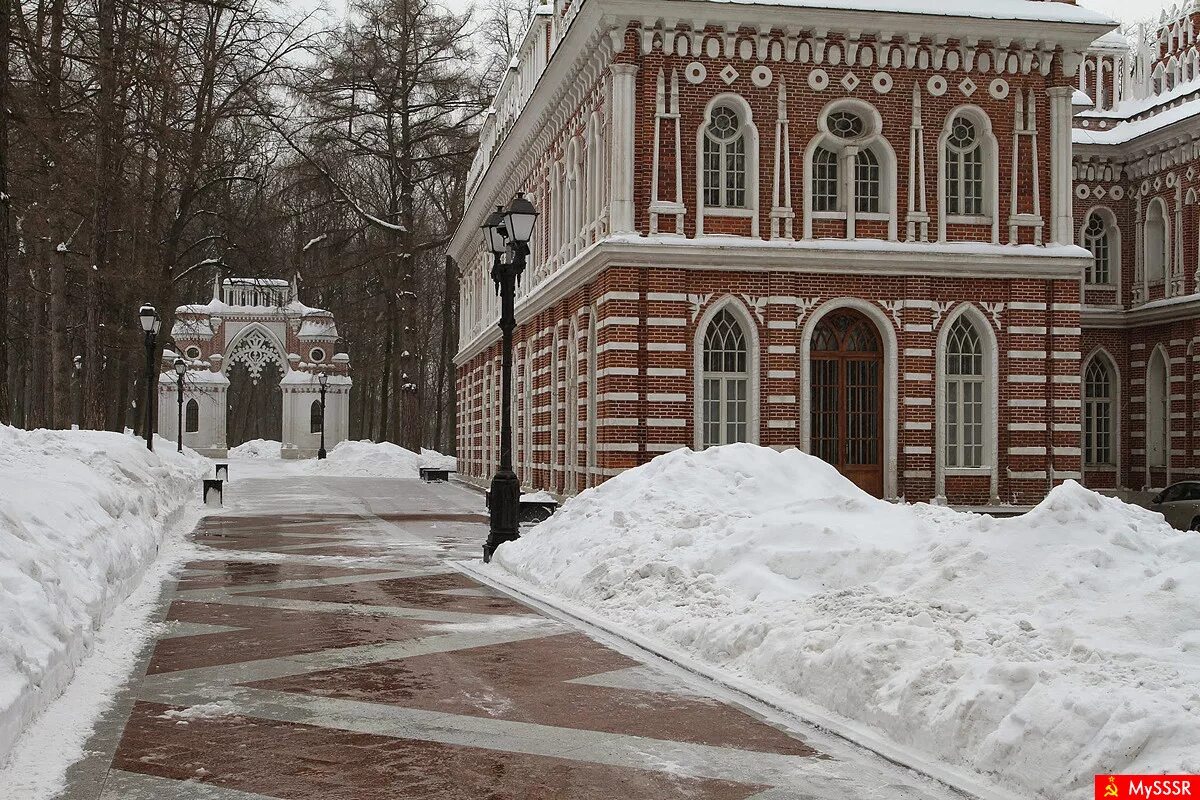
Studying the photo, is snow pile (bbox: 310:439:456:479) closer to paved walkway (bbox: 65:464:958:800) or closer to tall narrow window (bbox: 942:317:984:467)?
tall narrow window (bbox: 942:317:984:467)

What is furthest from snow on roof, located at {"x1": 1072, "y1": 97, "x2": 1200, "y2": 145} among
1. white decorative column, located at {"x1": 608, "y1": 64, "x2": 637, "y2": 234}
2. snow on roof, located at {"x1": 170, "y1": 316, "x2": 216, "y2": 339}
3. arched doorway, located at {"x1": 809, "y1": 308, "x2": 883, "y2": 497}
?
snow on roof, located at {"x1": 170, "y1": 316, "x2": 216, "y2": 339}

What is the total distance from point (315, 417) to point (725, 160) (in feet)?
142

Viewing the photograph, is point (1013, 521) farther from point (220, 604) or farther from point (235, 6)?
point (235, 6)

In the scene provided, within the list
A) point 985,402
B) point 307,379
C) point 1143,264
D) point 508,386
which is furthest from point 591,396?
point 307,379

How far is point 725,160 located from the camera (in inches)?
955

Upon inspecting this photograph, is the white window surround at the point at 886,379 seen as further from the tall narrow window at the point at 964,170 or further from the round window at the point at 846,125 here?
the round window at the point at 846,125

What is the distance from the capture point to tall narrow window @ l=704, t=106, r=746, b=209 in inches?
954

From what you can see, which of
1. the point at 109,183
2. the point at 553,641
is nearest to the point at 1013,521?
the point at 553,641

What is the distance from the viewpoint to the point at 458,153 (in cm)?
4819

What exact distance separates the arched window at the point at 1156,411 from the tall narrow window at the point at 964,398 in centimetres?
1116

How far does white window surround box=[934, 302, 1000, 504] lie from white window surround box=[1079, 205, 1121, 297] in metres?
10.7

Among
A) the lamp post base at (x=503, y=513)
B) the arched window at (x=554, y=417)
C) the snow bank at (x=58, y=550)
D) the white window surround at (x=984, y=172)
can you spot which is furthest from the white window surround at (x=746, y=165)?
the snow bank at (x=58, y=550)

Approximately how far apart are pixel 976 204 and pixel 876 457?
5269 mm

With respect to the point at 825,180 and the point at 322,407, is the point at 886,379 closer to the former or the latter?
the point at 825,180
